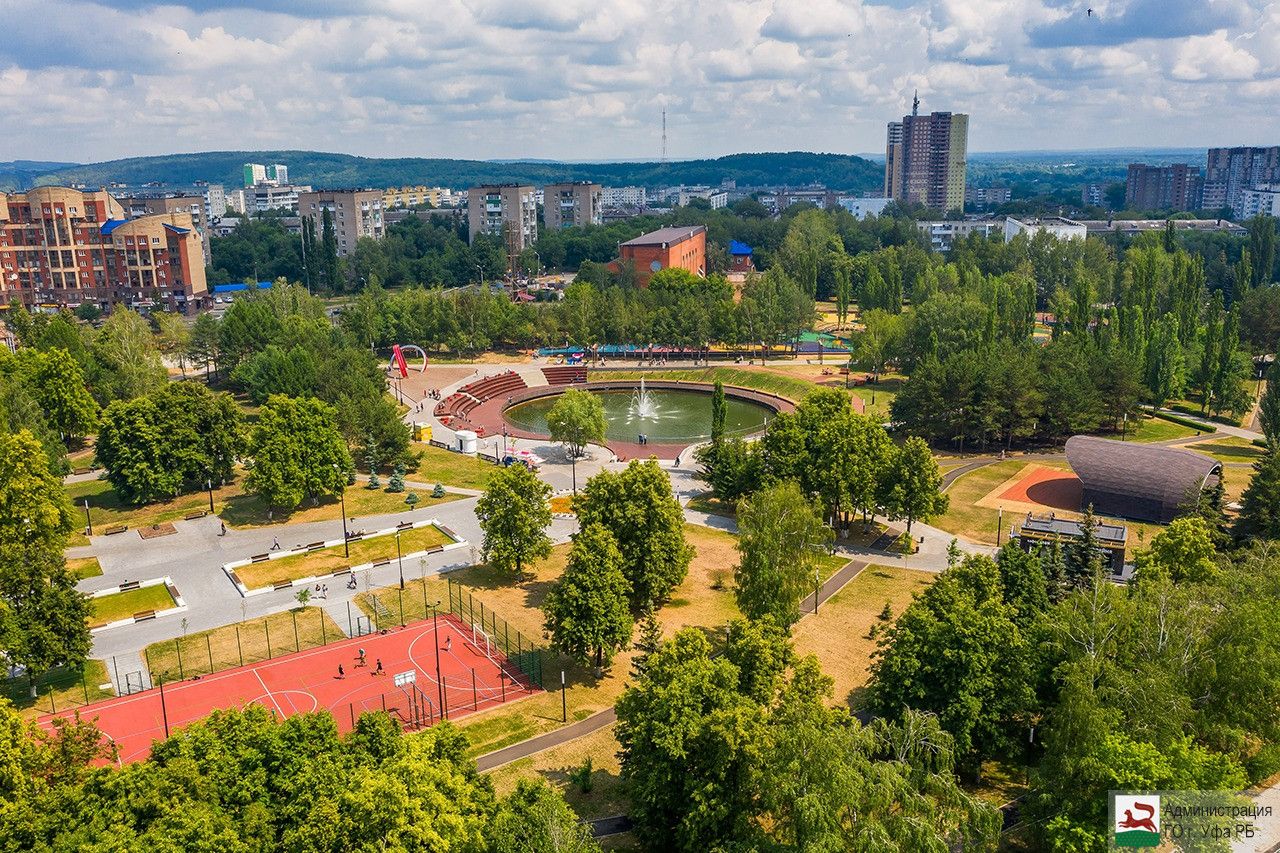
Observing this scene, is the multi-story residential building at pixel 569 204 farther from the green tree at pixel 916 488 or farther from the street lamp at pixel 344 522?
the green tree at pixel 916 488

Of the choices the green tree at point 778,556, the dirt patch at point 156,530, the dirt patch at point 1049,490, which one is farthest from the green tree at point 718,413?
the dirt patch at point 156,530

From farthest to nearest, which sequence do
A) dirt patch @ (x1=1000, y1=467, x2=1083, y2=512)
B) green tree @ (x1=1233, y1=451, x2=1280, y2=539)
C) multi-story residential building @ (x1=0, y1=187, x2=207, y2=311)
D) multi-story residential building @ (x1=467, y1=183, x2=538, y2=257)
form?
multi-story residential building @ (x1=467, y1=183, x2=538, y2=257) → multi-story residential building @ (x1=0, y1=187, x2=207, y2=311) → dirt patch @ (x1=1000, y1=467, x2=1083, y2=512) → green tree @ (x1=1233, y1=451, x2=1280, y2=539)

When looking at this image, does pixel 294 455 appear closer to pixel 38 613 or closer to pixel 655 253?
pixel 38 613

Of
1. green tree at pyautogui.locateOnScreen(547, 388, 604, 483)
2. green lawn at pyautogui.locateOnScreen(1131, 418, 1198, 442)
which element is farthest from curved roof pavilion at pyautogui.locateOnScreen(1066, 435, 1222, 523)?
green tree at pyautogui.locateOnScreen(547, 388, 604, 483)

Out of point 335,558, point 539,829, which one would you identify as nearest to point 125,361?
point 335,558

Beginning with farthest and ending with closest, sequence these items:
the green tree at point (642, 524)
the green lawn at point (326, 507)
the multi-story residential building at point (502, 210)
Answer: the multi-story residential building at point (502, 210), the green lawn at point (326, 507), the green tree at point (642, 524)

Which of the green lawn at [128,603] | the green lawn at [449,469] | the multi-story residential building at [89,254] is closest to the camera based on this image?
the green lawn at [128,603]

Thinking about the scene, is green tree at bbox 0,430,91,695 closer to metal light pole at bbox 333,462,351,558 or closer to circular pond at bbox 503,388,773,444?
metal light pole at bbox 333,462,351,558
